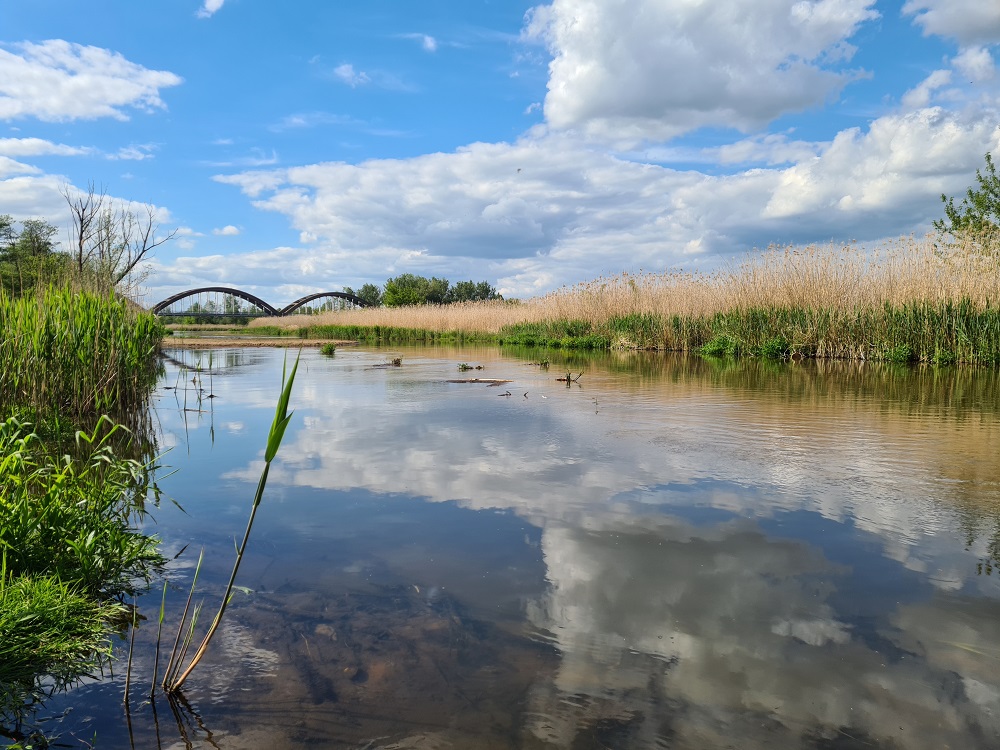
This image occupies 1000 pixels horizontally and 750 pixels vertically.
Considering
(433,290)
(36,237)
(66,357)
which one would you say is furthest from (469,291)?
(66,357)

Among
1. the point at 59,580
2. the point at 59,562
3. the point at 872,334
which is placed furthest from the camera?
the point at 872,334

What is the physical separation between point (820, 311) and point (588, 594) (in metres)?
15.4

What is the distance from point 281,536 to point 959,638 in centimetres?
287

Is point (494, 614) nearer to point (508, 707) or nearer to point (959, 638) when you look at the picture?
point (508, 707)

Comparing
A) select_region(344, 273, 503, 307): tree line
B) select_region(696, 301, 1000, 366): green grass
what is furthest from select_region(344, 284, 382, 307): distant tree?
select_region(696, 301, 1000, 366): green grass

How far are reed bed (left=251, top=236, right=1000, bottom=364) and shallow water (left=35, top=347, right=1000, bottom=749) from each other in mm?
9832

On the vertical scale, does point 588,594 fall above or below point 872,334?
below

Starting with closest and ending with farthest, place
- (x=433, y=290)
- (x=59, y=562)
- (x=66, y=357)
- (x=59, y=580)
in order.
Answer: (x=59, y=580) < (x=59, y=562) < (x=66, y=357) < (x=433, y=290)

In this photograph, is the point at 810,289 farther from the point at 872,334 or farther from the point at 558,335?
the point at 558,335

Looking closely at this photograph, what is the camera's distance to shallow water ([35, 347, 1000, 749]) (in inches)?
74.5

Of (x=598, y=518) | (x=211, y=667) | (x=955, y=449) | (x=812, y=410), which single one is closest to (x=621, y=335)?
(x=812, y=410)

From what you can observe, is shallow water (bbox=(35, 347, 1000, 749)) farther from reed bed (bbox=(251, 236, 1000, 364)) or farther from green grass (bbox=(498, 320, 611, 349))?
green grass (bbox=(498, 320, 611, 349))

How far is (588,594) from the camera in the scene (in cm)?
266

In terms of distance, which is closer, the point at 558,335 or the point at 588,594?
the point at 588,594
